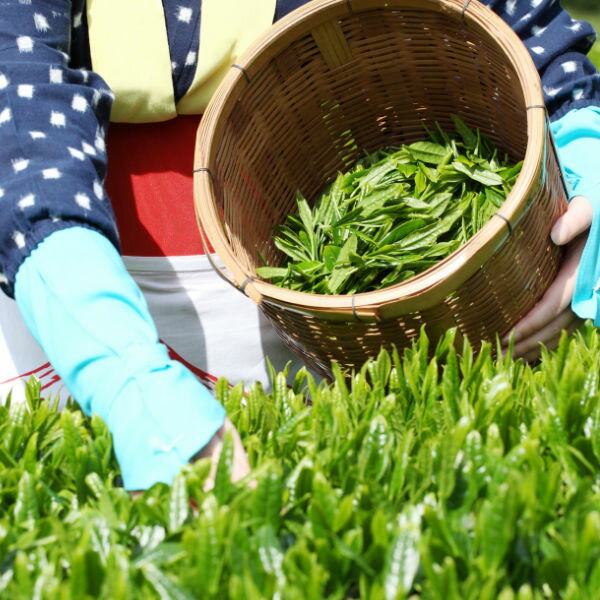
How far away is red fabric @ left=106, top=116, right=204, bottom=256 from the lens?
151cm

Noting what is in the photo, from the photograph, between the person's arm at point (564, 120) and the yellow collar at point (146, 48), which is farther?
the yellow collar at point (146, 48)

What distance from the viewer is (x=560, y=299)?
50.8 inches

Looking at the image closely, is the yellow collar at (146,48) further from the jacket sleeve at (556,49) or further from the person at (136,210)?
the jacket sleeve at (556,49)

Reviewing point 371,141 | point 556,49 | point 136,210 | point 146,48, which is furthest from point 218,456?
point 556,49

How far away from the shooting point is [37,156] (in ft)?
3.85

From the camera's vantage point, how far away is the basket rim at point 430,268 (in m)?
1.09

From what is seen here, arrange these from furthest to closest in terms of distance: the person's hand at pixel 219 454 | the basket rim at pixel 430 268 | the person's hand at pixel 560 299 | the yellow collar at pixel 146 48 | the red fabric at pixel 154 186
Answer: the red fabric at pixel 154 186
the yellow collar at pixel 146 48
the person's hand at pixel 560 299
the basket rim at pixel 430 268
the person's hand at pixel 219 454

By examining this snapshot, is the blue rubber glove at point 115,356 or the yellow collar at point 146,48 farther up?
the yellow collar at point 146,48

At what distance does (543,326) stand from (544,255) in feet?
0.39

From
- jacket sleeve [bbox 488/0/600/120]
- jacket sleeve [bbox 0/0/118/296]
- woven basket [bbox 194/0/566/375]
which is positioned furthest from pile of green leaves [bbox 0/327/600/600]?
jacket sleeve [bbox 488/0/600/120]

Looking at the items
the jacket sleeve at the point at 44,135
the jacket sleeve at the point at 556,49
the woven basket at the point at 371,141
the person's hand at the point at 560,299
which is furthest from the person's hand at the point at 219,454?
the jacket sleeve at the point at 556,49

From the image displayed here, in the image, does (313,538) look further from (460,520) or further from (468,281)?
(468,281)

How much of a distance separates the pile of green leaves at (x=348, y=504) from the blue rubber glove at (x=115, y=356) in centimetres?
4

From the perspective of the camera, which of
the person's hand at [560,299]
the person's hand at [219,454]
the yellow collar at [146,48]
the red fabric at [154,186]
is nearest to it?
the person's hand at [219,454]
